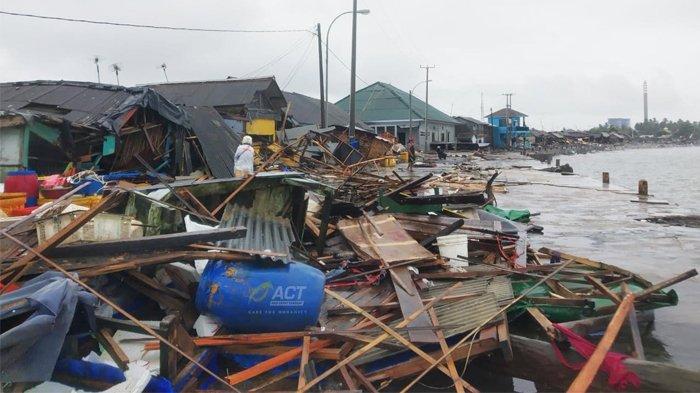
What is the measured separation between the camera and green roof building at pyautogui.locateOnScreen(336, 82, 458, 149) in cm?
5638

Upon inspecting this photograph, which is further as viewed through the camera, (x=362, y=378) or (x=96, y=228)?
(x=96, y=228)

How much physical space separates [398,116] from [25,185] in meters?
51.9

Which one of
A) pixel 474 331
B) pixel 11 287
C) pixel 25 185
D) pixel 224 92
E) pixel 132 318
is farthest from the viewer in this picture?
pixel 224 92

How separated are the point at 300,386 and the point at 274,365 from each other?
412 millimetres

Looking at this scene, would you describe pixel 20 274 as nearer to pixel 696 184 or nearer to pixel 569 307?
pixel 569 307

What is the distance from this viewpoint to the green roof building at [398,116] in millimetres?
56375

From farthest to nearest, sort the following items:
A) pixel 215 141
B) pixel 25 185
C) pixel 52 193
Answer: pixel 215 141 < pixel 52 193 < pixel 25 185

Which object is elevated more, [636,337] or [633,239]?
[636,337]

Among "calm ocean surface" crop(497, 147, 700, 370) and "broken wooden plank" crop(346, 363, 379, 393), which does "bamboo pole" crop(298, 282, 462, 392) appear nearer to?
"broken wooden plank" crop(346, 363, 379, 393)

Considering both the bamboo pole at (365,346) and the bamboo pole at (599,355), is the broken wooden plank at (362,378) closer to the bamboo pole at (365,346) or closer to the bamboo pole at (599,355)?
the bamboo pole at (365,346)

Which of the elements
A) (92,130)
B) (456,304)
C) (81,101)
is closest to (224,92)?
(81,101)

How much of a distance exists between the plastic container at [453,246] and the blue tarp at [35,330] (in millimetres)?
4912

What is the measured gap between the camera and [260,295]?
417cm

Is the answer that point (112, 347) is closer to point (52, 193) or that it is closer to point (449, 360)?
point (449, 360)
